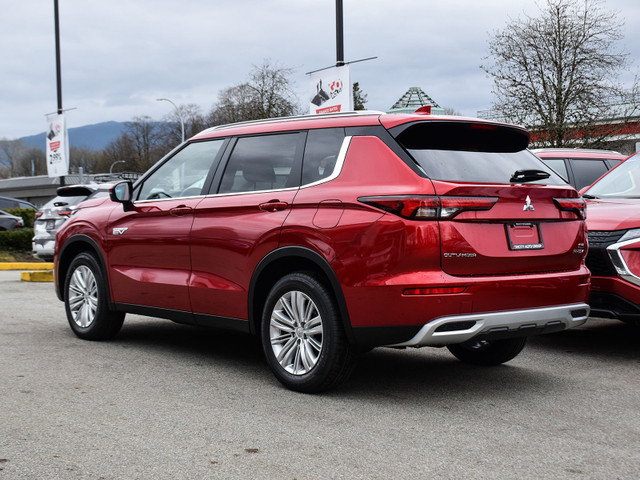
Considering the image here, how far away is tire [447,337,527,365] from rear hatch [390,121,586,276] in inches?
39.1

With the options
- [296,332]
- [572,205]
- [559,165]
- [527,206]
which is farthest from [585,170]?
[296,332]

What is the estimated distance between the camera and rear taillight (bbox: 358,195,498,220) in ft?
15.5

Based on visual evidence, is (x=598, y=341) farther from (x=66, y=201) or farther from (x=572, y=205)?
(x=66, y=201)

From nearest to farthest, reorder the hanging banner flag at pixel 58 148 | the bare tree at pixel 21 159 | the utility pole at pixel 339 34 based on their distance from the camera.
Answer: the utility pole at pixel 339 34, the hanging banner flag at pixel 58 148, the bare tree at pixel 21 159

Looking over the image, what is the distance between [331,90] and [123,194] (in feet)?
26.7

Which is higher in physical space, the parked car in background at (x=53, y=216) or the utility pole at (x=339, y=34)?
the utility pole at (x=339, y=34)

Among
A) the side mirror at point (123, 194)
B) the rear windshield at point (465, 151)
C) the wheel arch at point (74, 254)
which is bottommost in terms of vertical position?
the wheel arch at point (74, 254)

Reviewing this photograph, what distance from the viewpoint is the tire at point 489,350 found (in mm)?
6148

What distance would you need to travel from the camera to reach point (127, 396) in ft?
17.0

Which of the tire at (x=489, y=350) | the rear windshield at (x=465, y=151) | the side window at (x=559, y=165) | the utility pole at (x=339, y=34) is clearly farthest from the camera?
the utility pole at (x=339, y=34)

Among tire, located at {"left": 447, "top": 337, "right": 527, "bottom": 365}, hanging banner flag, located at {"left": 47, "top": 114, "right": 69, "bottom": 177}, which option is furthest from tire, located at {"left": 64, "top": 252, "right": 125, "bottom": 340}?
hanging banner flag, located at {"left": 47, "top": 114, "right": 69, "bottom": 177}

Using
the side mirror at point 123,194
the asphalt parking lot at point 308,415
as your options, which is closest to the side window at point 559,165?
the asphalt parking lot at point 308,415

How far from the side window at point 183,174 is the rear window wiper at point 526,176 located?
2.33m

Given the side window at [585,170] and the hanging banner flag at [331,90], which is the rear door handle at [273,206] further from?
the hanging banner flag at [331,90]
